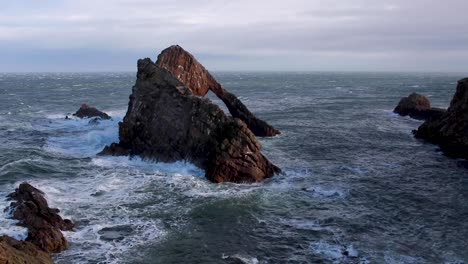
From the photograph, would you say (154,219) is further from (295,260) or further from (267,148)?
(267,148)

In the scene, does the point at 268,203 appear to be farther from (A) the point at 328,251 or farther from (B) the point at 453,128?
(B) the point at 453,128

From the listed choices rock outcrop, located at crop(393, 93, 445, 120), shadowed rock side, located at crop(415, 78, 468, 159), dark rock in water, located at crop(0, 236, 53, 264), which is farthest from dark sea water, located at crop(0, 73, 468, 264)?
rock outcrop, located at crop(393, 93, 445, 120)

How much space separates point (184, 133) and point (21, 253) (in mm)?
23134

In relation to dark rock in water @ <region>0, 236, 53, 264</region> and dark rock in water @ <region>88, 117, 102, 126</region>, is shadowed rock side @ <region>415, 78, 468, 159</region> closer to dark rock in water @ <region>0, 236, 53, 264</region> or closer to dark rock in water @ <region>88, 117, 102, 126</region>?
dark rock in water @ <region>0, 236, 53, 264</region>

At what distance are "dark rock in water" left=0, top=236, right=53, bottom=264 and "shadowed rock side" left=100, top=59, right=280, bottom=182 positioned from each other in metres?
17.5

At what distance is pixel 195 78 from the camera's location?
183 ft

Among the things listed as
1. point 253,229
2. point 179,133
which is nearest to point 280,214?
point 253,229

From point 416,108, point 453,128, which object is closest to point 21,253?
point 453,128

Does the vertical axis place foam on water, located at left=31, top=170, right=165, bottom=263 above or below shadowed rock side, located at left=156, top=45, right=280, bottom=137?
below

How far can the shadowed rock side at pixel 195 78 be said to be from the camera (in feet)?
179

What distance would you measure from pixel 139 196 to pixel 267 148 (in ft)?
66.2

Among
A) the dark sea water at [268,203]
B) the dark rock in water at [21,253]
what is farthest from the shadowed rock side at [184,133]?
the dark rock in water at [21,253]

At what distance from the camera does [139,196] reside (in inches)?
1340

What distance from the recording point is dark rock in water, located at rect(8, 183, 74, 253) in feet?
80.1
